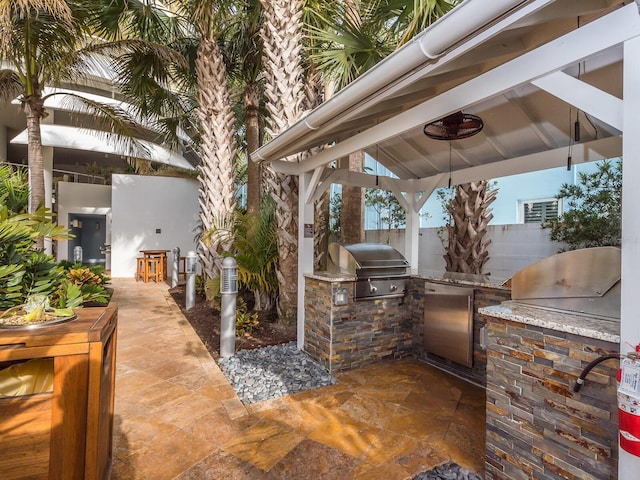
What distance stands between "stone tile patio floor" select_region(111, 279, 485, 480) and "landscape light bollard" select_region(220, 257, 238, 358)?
0.25m

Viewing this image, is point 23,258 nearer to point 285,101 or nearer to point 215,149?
point 285,101

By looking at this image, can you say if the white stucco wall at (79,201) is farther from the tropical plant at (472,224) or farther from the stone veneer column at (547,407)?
the stone veneer column at (547,407)

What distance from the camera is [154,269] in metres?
10.5

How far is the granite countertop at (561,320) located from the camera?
66.6 inches

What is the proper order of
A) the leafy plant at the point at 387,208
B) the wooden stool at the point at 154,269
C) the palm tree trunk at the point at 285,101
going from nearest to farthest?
1. the palm tree trunk at the point at 285,101
2. the leafy plant at the point at 387,208
3. the wooden stool at the point at 154,269

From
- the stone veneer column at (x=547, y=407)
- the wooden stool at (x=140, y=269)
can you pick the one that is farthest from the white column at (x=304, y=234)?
the wooden stool at (x=140, y=269)

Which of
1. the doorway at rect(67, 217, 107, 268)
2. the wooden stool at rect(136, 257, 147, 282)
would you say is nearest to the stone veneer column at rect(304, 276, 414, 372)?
the wooden stool at rect(136, 257, 147, 282)

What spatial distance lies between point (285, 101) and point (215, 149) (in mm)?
2282

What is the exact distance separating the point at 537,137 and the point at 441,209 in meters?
4.76

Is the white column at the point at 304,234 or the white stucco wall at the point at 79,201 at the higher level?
the white stucco wall at the point at 79,201

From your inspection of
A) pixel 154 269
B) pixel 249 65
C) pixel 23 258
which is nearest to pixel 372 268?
pixel 23 258

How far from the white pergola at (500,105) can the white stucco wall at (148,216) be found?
348 inches

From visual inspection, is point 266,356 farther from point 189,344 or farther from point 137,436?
point 137,436

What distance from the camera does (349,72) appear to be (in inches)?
191
